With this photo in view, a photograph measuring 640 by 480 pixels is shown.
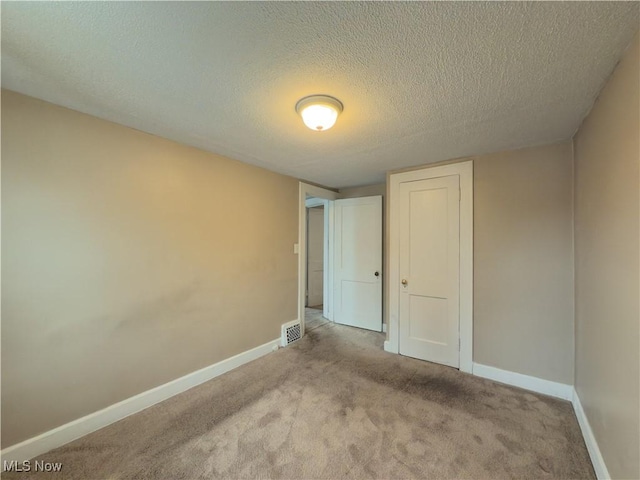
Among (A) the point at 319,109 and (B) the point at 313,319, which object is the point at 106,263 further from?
(B) the point at 313,319

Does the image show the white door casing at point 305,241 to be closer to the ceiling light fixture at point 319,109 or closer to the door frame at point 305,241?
the door frame at point 305,241

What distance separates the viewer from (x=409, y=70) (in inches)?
53.1

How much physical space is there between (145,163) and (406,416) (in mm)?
2893

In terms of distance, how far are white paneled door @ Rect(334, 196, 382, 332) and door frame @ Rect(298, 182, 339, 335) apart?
112 mm

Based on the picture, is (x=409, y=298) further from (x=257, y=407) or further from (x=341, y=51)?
(x=341, y=51)

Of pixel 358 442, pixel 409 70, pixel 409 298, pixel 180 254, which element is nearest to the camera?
pixel 409 70

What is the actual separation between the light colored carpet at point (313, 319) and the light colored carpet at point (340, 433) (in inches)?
58.5

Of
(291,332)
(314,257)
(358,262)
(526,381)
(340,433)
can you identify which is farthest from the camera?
(314,257)

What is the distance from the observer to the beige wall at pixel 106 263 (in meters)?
1.55

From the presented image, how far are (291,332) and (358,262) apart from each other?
1463 millimetres

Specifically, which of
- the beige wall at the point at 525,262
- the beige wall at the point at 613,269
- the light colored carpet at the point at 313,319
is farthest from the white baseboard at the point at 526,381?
the light colored carpet at the point at 313,319

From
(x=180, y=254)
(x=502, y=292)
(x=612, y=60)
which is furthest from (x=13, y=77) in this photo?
(x=502, y=292)

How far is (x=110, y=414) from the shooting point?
188cm

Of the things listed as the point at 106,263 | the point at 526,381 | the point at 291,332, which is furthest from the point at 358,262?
the point at 106,263
